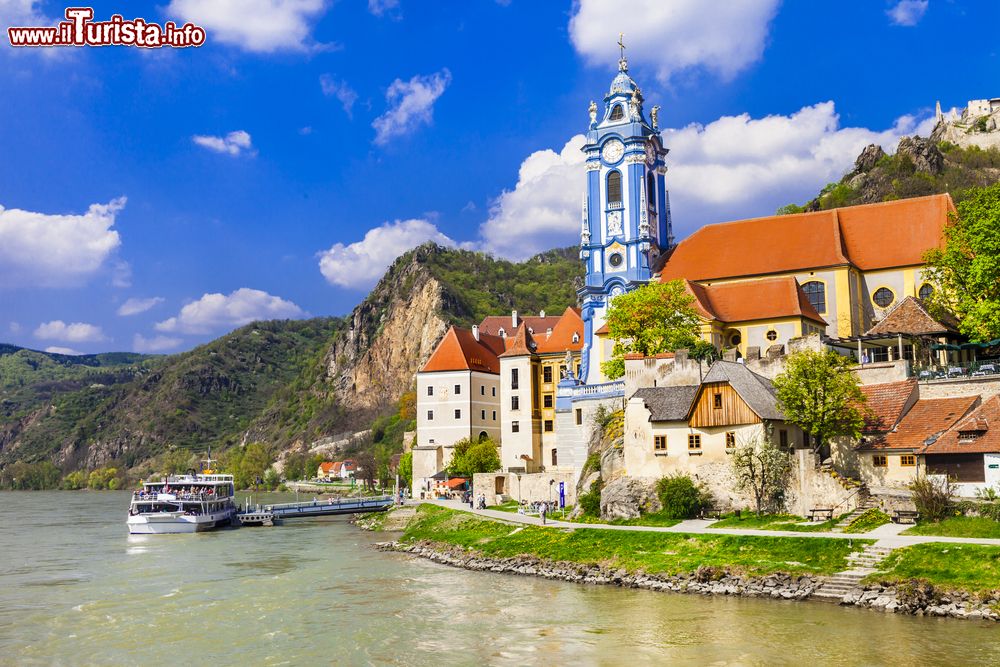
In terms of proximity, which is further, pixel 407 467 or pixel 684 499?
pixel 407 467

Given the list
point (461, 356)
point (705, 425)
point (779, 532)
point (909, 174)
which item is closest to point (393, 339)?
point (461, 356)

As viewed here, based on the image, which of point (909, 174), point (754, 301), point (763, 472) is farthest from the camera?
point (909, 174)

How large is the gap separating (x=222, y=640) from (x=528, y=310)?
517ft

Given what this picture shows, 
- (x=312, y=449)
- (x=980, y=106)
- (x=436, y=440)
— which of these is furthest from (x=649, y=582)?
(x=312, y=449)

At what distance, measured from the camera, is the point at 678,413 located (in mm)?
40656

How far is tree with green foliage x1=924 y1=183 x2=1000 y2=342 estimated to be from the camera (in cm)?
4134

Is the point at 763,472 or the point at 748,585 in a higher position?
the point at 763,472

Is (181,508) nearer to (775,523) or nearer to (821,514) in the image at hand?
(775,523)

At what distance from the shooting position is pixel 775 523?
36438 mm

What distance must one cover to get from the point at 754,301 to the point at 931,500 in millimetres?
21487

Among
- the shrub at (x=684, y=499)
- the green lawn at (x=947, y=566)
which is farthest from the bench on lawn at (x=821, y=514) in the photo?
the green lawn at (x=947, y=566)

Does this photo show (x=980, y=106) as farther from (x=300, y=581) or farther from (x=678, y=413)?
(x=300, y=581)

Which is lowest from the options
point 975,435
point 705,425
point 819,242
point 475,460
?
point 475,460

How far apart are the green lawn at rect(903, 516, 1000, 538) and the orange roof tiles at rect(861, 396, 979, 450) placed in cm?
426
